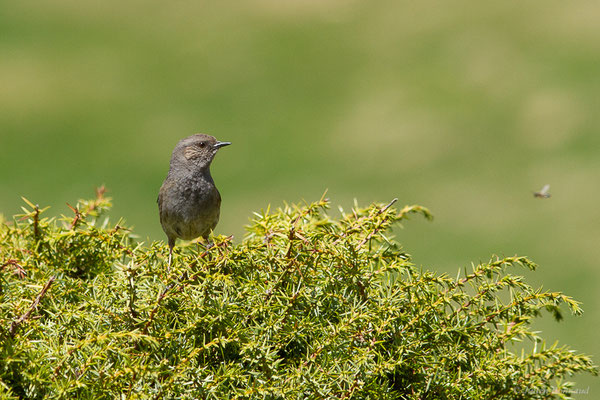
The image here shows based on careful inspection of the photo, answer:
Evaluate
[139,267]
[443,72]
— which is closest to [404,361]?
[139,267]

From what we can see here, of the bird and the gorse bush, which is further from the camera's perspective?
the bird

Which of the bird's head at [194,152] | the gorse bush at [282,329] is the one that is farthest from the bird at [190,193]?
the gorse bush at [282,329]

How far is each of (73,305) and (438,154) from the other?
6276mm

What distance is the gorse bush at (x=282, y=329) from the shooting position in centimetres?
177

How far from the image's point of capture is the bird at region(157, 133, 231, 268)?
3.70 m

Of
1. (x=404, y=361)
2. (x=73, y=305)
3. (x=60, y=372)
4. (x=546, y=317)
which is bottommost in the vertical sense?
(x=60, y=372)

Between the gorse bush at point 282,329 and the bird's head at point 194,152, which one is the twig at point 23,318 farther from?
the bird's head at point 194,152

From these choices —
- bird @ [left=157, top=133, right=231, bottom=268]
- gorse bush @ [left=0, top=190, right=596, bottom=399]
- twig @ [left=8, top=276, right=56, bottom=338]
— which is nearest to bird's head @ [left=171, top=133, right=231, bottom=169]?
bird @ [left=157, top=133, right=231, bottom=268]

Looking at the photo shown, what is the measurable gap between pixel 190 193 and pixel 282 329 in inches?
75.9

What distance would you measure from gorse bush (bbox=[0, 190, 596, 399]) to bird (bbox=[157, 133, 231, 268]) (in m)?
1.50

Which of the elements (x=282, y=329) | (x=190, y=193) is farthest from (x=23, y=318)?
(x=190, y=193)

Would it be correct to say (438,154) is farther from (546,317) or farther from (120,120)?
(120,120)

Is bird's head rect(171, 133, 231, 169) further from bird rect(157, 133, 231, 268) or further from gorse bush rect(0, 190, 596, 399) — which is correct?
gorse bush rect(0, 190, 596, 399)

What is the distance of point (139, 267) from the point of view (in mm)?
1892
